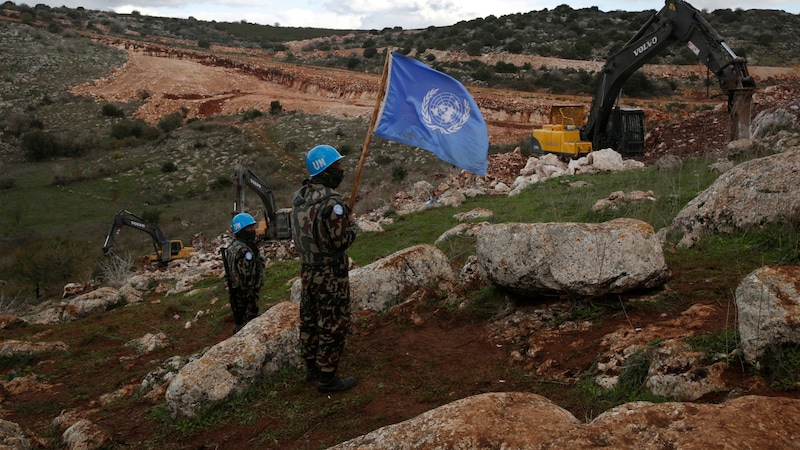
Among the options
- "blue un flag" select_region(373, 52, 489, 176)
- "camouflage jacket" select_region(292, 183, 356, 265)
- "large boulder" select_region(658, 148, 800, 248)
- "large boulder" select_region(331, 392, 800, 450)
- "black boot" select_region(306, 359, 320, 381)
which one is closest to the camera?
"large boulder" select_region(331, 392, 800, 450)

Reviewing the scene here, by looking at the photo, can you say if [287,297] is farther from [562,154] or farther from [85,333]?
[562,154]

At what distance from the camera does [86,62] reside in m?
42.5

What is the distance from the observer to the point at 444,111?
19.7ft

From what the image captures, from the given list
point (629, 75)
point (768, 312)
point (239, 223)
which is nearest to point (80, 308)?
point (239, 223)

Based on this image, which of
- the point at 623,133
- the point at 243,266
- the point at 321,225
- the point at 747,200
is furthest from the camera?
the point at 623,133

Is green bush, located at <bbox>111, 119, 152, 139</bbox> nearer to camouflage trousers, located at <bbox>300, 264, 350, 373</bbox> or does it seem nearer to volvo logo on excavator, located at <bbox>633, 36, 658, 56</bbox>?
volvo logo on excavator, located at <bbox>633, 36, 658, 56</bbox>

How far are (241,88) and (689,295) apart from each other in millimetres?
38189

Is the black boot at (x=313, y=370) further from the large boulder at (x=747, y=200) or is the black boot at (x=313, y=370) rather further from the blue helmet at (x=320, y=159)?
the large boulder at (x=747, y=200)

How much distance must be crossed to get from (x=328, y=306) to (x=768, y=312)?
2.92m

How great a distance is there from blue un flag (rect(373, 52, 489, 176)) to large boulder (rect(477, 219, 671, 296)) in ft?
3.92

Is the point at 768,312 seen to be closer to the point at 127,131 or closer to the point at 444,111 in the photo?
the point at 444,111

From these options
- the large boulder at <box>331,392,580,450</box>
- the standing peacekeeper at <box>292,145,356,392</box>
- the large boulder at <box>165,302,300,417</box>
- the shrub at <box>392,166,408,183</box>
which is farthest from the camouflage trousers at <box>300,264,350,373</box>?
the shrub at <box>392,166,408,183</box>

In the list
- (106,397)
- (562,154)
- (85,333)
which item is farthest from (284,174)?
(106,397)

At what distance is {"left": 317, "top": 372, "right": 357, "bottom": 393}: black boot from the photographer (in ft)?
14.9
